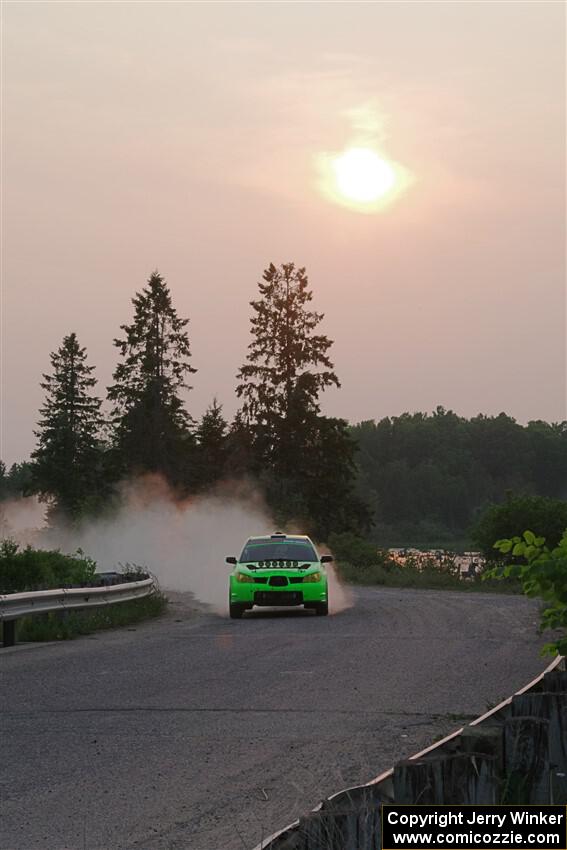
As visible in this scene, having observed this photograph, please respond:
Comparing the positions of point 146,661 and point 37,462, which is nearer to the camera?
point 146,661

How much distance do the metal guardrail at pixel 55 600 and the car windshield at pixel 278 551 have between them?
8.80 ft

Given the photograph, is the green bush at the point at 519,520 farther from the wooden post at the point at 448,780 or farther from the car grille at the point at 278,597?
the wooden post at the point at 448,780

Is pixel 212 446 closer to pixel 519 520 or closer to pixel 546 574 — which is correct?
pixel 519 520

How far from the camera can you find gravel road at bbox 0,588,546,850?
7.76 metres

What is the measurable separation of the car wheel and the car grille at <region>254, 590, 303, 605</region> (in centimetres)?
33

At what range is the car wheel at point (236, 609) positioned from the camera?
26594 millimetres

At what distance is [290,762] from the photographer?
9469 mm

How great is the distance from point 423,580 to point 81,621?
82.8ft

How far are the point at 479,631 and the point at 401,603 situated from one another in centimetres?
925

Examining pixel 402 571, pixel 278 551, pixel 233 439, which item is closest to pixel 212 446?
pixel 233 439

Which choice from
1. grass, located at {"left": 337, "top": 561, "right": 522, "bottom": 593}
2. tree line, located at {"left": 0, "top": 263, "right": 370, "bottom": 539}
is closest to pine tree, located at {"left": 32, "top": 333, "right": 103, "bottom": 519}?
tree line, located at {"left": 0, "top": 263, "right": 370, "bottom": 539}

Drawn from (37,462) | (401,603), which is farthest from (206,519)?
(401,603)

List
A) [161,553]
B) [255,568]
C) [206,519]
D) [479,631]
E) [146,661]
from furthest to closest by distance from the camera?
[206,519]
[161,553]
[255,568]
[479,631]
[146,661]

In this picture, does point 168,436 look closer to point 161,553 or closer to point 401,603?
point 161,553
